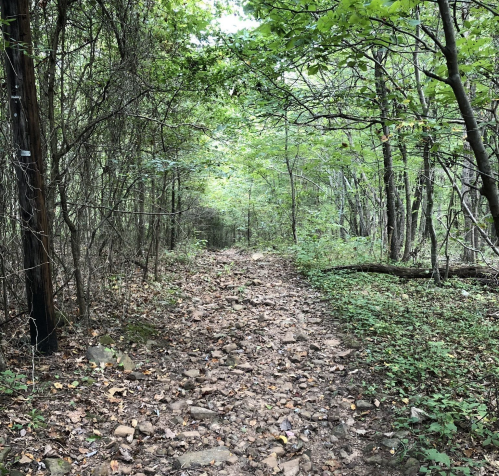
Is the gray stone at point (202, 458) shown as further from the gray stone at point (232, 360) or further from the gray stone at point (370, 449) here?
the gray stone at point (232, 360)

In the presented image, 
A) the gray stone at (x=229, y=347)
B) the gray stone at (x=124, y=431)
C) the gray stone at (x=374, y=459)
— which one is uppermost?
the gray stone at (x=229, y=347)

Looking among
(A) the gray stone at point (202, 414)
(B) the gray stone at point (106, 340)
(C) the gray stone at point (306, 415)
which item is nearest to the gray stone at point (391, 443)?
(C) the gray stone at point (306, 415)

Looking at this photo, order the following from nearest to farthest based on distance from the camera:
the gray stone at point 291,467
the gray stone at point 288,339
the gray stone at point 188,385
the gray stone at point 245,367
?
the gray stone at point 291,467
the gray stone at point 188,385
the gray stone at point 245,367
the gray stone at point 288,339

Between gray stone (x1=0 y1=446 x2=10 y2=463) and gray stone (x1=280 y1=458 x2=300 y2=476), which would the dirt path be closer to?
gray stone (x1=280 y1=458 x2=300 y2=476)

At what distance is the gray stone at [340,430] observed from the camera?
3.46 meters

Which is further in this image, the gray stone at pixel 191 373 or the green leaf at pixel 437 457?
the gray stone at pixel 191 373

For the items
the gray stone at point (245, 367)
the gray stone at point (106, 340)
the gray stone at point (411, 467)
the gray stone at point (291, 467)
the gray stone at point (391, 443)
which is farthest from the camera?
the gray stone at point (106, 340)

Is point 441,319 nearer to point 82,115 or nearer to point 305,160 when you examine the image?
point 82,115

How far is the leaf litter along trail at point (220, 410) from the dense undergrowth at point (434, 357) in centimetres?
26

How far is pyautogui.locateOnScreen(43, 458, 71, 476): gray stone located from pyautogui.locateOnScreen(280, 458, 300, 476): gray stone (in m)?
1.80

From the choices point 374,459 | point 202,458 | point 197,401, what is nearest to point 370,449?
point 374,459

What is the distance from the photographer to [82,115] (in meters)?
5.18

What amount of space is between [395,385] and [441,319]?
218 cm

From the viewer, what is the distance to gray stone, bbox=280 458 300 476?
3.04m
